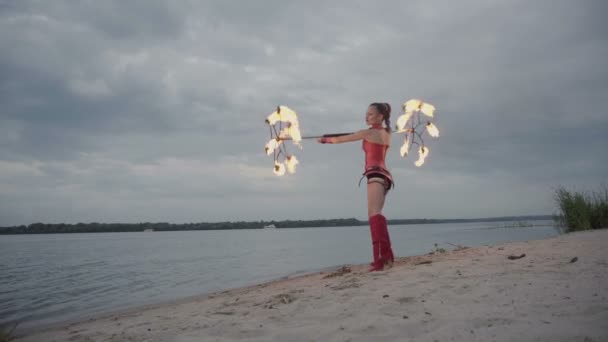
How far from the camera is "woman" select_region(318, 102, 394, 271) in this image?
7023 mm

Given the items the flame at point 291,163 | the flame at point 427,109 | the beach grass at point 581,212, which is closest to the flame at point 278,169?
the flame at point 291,163

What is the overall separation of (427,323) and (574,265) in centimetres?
334

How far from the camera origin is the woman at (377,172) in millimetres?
7023

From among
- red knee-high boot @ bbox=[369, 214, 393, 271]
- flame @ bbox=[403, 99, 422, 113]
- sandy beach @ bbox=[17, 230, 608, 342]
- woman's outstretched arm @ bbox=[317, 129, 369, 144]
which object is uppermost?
flame @ bbox=[403, 99, 422, 113]

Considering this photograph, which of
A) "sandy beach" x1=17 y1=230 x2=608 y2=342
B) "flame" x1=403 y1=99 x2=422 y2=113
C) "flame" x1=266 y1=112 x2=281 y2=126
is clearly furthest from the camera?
"flame" x1=403 y1=99 x2=422 y2=113

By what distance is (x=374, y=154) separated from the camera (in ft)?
23.8

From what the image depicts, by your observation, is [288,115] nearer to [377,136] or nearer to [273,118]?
[273,118]

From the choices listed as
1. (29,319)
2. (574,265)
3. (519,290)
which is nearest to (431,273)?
(519,290)

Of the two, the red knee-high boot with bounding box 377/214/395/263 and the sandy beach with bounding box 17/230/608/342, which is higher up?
the red knee-high boot with bounding box 377/214/395/263

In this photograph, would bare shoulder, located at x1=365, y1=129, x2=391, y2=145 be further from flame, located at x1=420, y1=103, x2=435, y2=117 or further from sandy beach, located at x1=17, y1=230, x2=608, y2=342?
sandy beach, located at x1=17, y1=230, x2=608, y2=342

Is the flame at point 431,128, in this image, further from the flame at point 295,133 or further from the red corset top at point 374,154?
the flame at point 295,133

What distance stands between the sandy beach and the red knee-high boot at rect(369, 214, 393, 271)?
910 mm

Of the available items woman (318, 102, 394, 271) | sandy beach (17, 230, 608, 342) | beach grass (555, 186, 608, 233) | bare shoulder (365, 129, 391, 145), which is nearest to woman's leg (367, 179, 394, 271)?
woman (318, 102, 394, 271)

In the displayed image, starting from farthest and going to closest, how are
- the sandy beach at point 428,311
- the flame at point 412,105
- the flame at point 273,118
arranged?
1. the flame at point 412,105
2. the flame at point 273,118
3. the sandy beach at point 428,311
